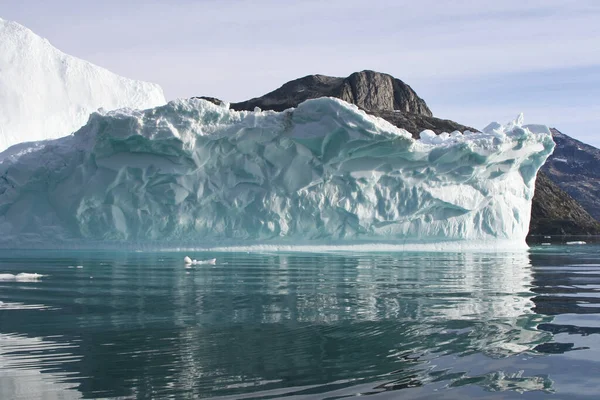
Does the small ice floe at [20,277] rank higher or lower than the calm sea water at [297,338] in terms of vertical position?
higher

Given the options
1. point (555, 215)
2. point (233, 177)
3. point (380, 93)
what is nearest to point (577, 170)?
point (380, 93)

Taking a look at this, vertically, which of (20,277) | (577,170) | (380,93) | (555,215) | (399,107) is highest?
(380,93)

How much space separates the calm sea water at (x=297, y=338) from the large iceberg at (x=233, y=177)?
8124 mm

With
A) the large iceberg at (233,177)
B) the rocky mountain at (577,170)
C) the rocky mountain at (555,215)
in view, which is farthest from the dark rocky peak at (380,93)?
the rocky mountain at (577,170)

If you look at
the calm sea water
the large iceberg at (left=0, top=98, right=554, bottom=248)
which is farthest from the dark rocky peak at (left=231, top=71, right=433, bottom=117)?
the calm sea water

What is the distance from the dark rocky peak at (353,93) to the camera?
7031cm

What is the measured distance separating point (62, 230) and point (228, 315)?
15.1 meters

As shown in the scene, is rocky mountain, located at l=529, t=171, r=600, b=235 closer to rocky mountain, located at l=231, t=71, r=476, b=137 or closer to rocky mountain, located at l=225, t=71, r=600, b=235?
rocky mountain, located at l=225, t=71, r=600, b=235

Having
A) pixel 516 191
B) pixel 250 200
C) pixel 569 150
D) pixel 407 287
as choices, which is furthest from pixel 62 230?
pixel 569 150

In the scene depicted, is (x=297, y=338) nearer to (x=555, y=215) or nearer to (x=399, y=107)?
(x=555, y=215)

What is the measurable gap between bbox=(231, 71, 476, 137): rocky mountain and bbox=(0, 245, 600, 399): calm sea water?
55.9m

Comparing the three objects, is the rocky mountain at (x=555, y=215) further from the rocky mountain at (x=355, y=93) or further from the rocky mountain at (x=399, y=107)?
the rocky mountain at (x=355, y=93)

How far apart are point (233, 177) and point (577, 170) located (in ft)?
436

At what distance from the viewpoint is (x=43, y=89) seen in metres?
30.8
